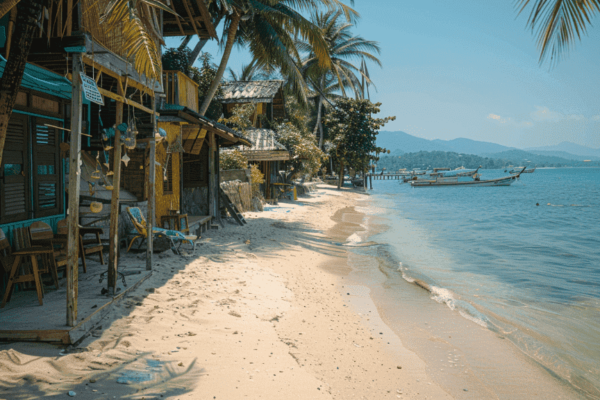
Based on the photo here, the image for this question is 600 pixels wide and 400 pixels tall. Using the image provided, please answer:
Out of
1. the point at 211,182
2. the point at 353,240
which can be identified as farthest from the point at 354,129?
the point at 211,182

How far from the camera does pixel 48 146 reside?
6059 mm

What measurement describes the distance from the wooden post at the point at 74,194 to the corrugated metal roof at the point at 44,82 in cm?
180

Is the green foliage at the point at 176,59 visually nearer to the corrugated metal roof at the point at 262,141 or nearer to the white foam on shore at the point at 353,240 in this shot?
the corrugated metal roof at the point at 262,141

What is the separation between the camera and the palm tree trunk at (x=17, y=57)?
9.06ft

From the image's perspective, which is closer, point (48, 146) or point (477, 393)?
point (477, 393)

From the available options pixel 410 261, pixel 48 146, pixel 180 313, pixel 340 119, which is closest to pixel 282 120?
pixel 340 119

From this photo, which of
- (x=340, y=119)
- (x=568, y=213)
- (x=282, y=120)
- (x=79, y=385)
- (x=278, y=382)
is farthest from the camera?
(x=340, y=119)

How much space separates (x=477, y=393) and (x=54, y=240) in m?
5.59

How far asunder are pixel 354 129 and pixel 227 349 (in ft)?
106

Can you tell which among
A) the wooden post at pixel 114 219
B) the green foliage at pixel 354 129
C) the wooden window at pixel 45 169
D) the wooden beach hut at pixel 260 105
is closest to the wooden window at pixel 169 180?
the wooden window at pixel 45 169

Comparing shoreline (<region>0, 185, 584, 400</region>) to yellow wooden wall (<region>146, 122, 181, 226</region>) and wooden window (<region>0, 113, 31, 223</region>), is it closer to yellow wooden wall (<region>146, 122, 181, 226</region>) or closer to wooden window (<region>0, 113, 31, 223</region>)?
wooden window (<region>0, 113, 31, 223</region>)

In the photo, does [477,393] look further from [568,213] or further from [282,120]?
[568,213]

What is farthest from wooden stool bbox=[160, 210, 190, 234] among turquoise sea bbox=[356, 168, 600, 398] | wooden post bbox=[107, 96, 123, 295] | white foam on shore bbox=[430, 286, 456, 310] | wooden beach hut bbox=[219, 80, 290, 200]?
wooden beach hut bbox=[219, 80, 290, 200]

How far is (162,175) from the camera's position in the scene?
1003 centimetres
